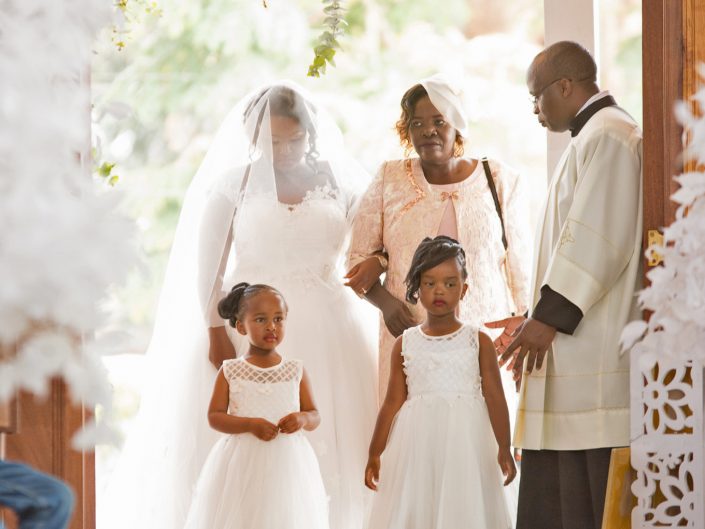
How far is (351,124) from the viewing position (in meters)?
8.28

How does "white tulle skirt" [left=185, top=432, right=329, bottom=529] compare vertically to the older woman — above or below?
below

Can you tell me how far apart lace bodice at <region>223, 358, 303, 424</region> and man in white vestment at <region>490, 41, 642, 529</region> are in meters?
0.82

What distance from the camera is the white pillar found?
458 cm

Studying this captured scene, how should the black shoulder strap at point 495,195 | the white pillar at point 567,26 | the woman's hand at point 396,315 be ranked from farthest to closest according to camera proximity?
the white pillar at point 567,26 < the black shoulder strap at point 495,195 < the woman's hand at point 396,315

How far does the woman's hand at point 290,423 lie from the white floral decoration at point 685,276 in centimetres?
164

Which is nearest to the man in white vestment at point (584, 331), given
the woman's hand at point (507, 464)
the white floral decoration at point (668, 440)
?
the woman's hand at point (507, 464)

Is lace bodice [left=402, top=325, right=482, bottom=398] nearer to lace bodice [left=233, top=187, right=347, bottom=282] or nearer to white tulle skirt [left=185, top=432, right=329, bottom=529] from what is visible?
white tulle skirt [left=185, top=432, right=329, bottom=529]

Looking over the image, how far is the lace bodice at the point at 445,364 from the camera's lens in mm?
3869

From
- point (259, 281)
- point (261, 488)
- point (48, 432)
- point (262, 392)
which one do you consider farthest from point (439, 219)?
point (48, 432)

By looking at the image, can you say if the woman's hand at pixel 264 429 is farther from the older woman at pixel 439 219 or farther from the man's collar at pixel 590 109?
the man's collar at pixel 590 109

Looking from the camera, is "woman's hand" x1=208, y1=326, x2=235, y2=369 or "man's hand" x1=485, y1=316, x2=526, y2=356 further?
"woman's hand" x1=208, y1=326, x2=235, y2=369

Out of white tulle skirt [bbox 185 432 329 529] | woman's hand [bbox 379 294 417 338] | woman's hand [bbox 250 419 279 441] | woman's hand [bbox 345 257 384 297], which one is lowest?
white tulle skirt [bbox 185 432 329 529]

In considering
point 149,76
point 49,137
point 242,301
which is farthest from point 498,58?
point 49,137

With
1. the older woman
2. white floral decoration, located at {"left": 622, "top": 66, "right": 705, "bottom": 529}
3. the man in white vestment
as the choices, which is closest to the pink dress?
the older woman
